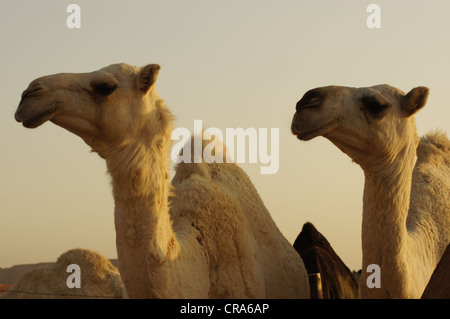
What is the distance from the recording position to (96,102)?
18.2 ft

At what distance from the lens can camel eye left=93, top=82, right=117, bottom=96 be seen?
219 inches

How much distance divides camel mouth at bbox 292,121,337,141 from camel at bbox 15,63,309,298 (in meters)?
0.94

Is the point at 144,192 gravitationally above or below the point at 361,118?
below

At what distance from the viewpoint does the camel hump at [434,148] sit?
817 centimetres

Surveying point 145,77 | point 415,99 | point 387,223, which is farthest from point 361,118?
point 145,77

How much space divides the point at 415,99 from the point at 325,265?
10.1 feet

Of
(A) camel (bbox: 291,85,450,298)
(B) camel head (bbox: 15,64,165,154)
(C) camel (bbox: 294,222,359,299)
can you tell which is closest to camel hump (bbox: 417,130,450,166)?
(C) camel (bbox: 294,222,359,299)

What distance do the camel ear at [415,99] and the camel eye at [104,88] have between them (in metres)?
2.14

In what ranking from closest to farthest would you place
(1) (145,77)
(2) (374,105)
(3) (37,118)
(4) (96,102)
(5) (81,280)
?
(3) (37,118), (4) (96,102), (1) (145,77), (2) (374,105), (5) (81,280)

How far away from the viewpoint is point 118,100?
18.6ft

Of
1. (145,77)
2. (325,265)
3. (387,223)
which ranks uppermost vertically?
(145,77)

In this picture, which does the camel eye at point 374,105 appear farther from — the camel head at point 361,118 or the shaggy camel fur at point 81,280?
the shaggy camel fur at point 81,280

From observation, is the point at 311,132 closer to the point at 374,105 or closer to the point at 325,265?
the point at 374,105
